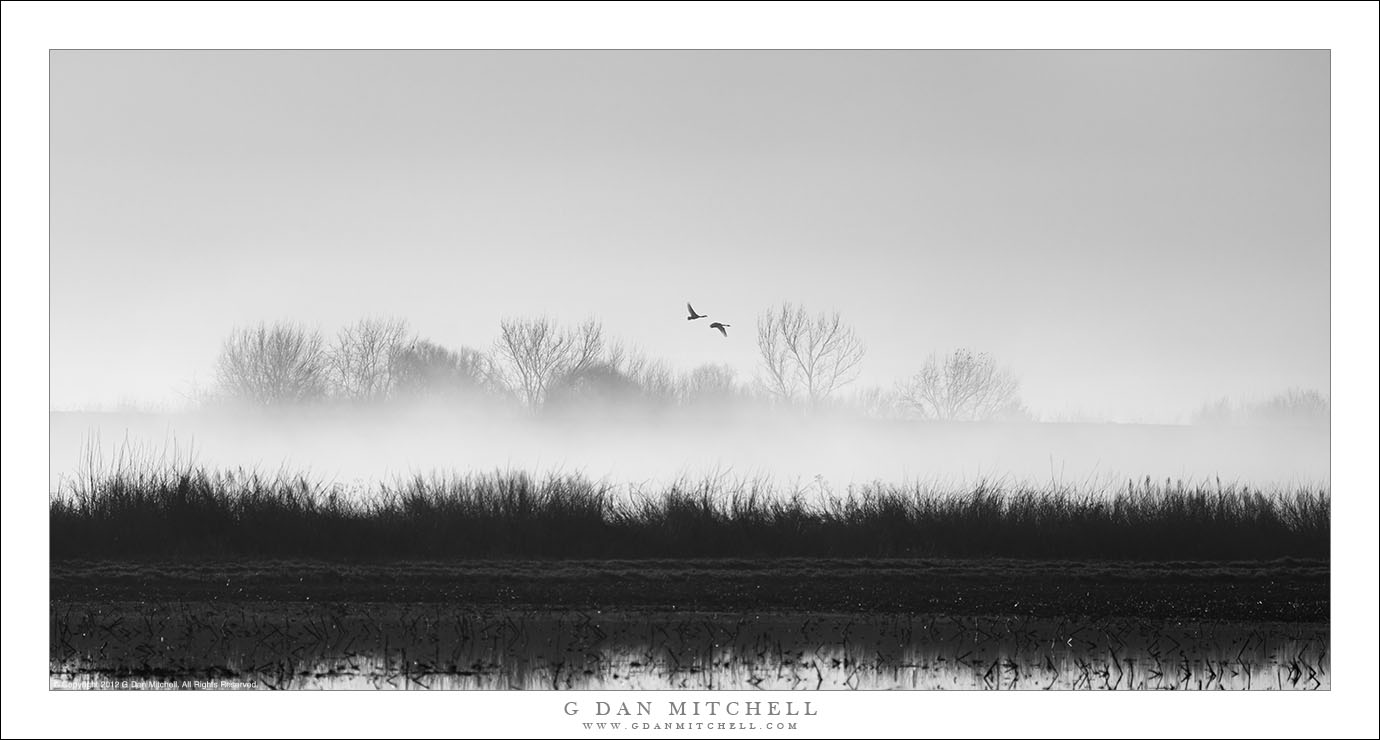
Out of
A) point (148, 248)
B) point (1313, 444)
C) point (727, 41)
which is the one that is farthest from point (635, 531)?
point (1313, 444)

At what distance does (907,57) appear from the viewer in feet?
22.6

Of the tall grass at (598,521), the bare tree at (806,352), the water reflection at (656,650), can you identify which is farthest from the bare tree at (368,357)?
the bare tree at (806,352)

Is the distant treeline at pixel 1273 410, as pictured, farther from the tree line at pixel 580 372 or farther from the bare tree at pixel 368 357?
the bare tree at pixel 368 357

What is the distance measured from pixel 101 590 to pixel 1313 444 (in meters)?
6.93

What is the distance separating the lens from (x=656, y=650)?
6.15 metres

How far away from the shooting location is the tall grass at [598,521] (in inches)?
276

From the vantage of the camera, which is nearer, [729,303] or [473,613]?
[473,613]

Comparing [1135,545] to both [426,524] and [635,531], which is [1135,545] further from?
[426,524]

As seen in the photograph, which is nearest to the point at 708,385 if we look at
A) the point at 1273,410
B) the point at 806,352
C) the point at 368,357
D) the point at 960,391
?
the point at 806,352

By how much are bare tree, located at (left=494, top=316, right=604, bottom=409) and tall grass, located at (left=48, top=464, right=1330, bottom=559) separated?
1.81 feet

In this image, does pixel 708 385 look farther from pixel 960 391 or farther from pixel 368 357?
pixel 368 357

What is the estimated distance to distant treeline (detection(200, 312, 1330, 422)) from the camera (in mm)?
7082

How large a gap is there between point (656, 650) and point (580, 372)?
1.85m

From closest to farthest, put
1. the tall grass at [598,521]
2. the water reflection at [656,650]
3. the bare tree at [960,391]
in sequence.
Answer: the water reflection at [656,650] < the tall grass at [598,521] < the bare tree at [960,391]
